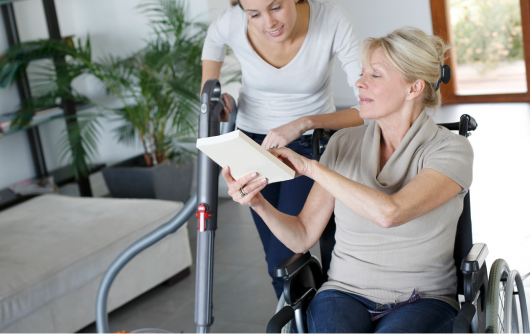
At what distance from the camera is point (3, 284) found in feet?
7.15

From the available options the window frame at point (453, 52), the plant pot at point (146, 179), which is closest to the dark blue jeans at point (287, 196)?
the plant pot at point (146, 179)

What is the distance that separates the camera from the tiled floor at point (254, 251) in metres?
2.57

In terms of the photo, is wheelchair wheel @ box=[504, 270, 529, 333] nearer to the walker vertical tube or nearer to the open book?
the open book

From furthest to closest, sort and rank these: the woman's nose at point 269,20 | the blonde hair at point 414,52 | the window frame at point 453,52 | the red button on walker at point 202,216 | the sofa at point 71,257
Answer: the window frame at point 453,52
the sofa at point 71,257
the red button on walker at point 202,216
the woman's nose at point 269,20
the blonde hair at point 414,52

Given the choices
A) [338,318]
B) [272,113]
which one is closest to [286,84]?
[272,113]

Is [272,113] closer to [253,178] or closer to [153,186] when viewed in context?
[253,178]

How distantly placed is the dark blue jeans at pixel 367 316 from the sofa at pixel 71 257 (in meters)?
1.30

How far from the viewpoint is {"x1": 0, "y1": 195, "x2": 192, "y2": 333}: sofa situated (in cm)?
225

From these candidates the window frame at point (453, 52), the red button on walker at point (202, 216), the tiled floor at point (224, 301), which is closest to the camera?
the red button on walker at point (202, 216)

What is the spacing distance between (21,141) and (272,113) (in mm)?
2871

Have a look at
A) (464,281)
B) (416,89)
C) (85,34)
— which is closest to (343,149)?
(416,89)

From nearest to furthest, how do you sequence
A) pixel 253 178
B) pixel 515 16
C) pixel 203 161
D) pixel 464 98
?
pixel 253 178
pixel 203 161
pixel 515 16
pixel 464 98

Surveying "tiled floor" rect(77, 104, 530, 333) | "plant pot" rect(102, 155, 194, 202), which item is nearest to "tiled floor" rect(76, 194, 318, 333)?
"tiled floor" rect(77, 104, 530, 333)

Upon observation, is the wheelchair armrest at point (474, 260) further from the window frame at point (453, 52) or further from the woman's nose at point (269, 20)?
the window frame at point (453, 52)
